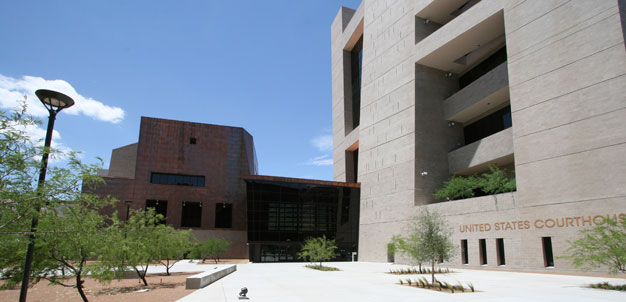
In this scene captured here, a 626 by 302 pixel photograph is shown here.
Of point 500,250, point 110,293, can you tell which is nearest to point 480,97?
point 500,250

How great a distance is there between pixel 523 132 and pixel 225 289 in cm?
2313

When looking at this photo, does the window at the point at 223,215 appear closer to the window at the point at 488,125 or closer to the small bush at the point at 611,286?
the window at the point at 488,125

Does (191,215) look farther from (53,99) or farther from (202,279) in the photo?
(53,99)

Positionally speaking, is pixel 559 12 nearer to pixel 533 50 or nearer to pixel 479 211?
pixel 533 50

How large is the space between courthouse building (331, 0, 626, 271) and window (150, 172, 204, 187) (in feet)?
71.5

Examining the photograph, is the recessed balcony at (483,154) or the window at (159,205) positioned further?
the window at (159,205)

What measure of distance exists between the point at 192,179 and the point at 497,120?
4088 cm

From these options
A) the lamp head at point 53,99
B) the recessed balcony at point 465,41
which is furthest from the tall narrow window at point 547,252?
the lamp head at point 53,99

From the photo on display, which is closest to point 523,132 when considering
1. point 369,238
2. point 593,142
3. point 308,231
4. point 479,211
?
point 593,142

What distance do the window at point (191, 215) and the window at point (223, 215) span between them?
2.42 metres

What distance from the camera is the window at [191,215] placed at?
178ft

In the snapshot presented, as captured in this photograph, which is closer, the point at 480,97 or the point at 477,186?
the point at 477,186

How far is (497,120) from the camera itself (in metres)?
37.0

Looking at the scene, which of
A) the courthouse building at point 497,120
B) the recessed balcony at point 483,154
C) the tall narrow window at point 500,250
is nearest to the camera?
the courthouse building at point 497,120
